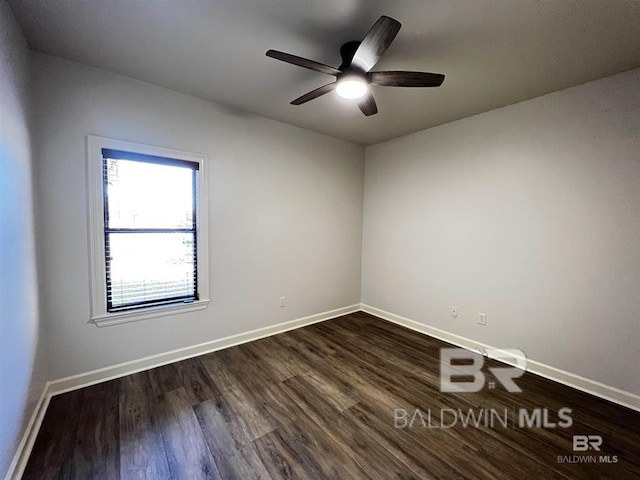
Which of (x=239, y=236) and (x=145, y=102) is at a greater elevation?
(x=145, y=102)

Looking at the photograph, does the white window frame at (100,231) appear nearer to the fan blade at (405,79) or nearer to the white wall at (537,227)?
the fan blade at (405,79)

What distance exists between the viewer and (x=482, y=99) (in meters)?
2.54

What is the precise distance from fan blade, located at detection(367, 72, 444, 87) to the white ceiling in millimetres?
283

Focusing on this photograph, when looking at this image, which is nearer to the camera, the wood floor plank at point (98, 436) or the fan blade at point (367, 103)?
the wood floor plank at point (98, 436)

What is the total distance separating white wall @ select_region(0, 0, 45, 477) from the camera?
131 centimetres

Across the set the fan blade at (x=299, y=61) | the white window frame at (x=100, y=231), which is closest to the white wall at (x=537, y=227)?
the fan blade at (x=299, y=61)

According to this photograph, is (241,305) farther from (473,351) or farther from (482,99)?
(482,99)

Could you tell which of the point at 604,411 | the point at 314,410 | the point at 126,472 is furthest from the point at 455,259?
the point at 126,472

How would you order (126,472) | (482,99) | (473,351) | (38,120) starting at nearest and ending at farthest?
(126,472)
(38,120)
(482,99)
(473,351)

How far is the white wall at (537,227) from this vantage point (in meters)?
2.10

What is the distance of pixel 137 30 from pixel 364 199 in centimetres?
324

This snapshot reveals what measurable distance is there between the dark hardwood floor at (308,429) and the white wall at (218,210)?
1.45 feet

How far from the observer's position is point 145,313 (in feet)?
8.04

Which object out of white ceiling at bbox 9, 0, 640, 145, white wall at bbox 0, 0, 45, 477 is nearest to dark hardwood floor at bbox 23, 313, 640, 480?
white wall at bbox 0, 0, 45, 477
